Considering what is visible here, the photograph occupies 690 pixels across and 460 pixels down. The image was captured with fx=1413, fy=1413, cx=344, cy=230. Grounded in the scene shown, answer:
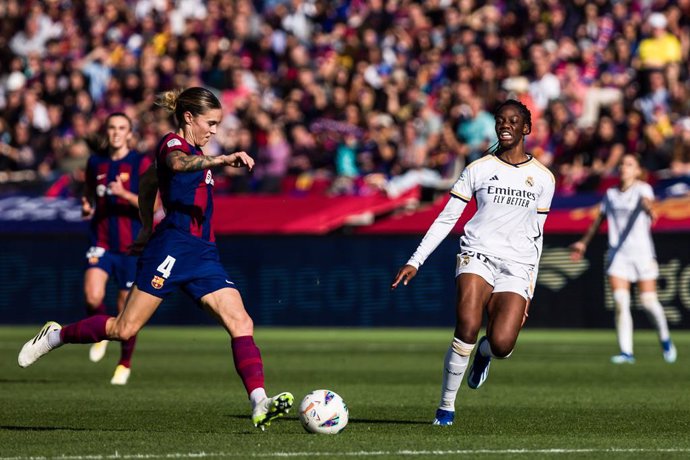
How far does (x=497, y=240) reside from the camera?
1034 centimetres

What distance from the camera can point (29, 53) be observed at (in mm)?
32531

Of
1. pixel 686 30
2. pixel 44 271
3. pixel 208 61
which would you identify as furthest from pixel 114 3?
pixel 686 30

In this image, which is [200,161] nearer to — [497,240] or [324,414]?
[324,414]

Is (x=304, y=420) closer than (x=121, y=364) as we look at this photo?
Yes

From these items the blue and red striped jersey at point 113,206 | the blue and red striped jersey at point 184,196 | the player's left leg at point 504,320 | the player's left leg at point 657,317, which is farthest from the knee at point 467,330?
the player's left leg at point 657,317

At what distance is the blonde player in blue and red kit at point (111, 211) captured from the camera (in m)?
14.6

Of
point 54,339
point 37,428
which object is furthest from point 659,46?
point 37,428

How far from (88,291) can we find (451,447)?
662cm

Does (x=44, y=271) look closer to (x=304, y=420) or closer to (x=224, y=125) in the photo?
(x=224, y=125)

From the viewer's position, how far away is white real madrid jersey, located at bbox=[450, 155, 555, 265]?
33.8ft

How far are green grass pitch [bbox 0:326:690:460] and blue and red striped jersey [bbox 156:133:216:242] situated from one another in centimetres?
143

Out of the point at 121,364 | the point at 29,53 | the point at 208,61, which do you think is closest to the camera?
the point at 121,364

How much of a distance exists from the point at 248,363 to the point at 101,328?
45.2 inches

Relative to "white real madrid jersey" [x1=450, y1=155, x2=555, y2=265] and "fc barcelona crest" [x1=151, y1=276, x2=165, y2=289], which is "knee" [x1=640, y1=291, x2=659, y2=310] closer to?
"white real madrid jersey" [x1=450, y1=155, x2=555, y2=265]
